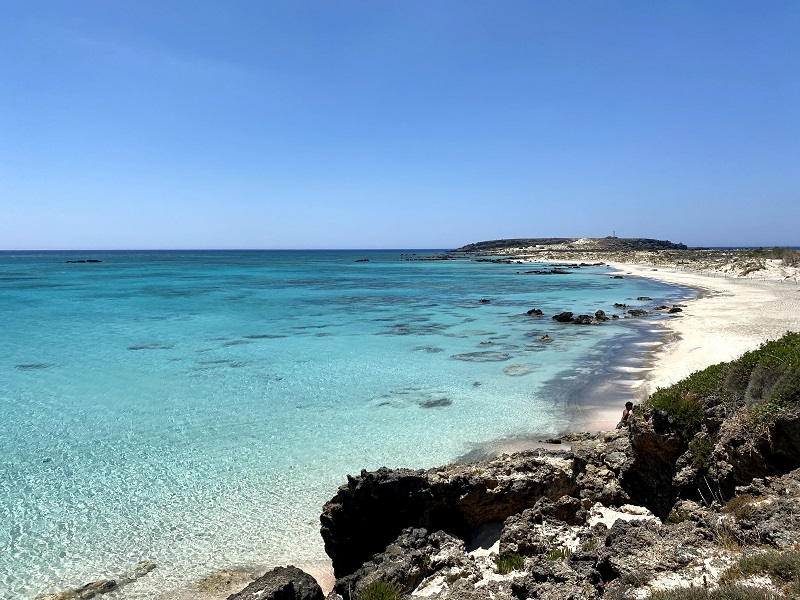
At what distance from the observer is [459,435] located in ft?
47.0

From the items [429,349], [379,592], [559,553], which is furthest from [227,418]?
[429,349]

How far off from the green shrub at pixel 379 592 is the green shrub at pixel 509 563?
136 centimetres

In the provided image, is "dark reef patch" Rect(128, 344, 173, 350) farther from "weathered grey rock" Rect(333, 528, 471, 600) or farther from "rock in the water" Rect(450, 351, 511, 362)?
"weathered grey rock" Rect(333, 528, 471, 600)

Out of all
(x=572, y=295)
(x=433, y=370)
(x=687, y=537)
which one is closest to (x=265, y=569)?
(x=687, y=537)

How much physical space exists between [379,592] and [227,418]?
11445 mm

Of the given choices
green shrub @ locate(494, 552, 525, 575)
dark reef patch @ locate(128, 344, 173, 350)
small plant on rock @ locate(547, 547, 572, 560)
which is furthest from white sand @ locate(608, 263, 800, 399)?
dark reef patch @ locate(128, 344, 173, 350)

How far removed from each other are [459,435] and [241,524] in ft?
21.9

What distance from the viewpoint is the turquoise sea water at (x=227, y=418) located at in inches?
372

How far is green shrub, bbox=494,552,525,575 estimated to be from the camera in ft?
20.4

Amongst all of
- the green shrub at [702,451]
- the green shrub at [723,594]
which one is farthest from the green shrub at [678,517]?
the green shrub at [723,594]

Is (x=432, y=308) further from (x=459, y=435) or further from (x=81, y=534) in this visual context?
(x=81, y=534)

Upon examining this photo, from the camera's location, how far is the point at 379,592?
19.7ft

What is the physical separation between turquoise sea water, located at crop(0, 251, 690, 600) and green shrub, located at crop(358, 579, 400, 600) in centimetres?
322

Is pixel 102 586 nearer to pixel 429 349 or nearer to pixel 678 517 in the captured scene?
pixel 678 517
